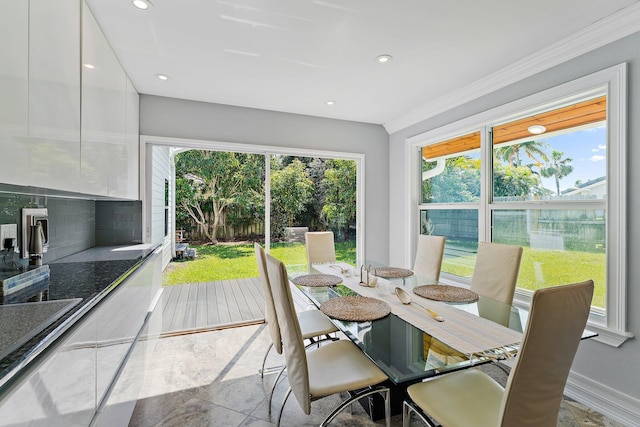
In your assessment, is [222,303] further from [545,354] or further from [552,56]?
[552,56]

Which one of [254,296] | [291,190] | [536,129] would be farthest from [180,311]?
[536,129]

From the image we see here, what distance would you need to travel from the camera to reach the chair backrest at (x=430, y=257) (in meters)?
2.71

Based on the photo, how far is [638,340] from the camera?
1864 millimetres

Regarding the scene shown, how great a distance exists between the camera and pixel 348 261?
4.04m

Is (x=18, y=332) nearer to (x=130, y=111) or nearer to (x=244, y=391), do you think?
(x=244, y=391)

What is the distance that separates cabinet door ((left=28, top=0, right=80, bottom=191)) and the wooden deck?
220 centimetres

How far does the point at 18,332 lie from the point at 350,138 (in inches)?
144

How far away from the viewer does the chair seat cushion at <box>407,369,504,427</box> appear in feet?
3.95

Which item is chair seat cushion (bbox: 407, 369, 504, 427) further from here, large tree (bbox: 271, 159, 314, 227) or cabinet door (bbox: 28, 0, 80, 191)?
large tree (bbox: 271, 159, 314, 227)

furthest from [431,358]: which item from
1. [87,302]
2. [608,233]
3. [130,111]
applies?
[130,111]

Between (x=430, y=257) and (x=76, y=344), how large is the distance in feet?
8.45

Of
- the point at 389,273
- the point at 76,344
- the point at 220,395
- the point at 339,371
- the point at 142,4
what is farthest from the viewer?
the point at 389,273

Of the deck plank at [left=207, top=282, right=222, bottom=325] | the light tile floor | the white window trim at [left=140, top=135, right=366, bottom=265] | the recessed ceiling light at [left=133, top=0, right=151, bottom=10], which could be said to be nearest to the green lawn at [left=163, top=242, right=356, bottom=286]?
the deck plank at [left=207, top=282, right=222, bottom=325]

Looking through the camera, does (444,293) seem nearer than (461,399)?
No
